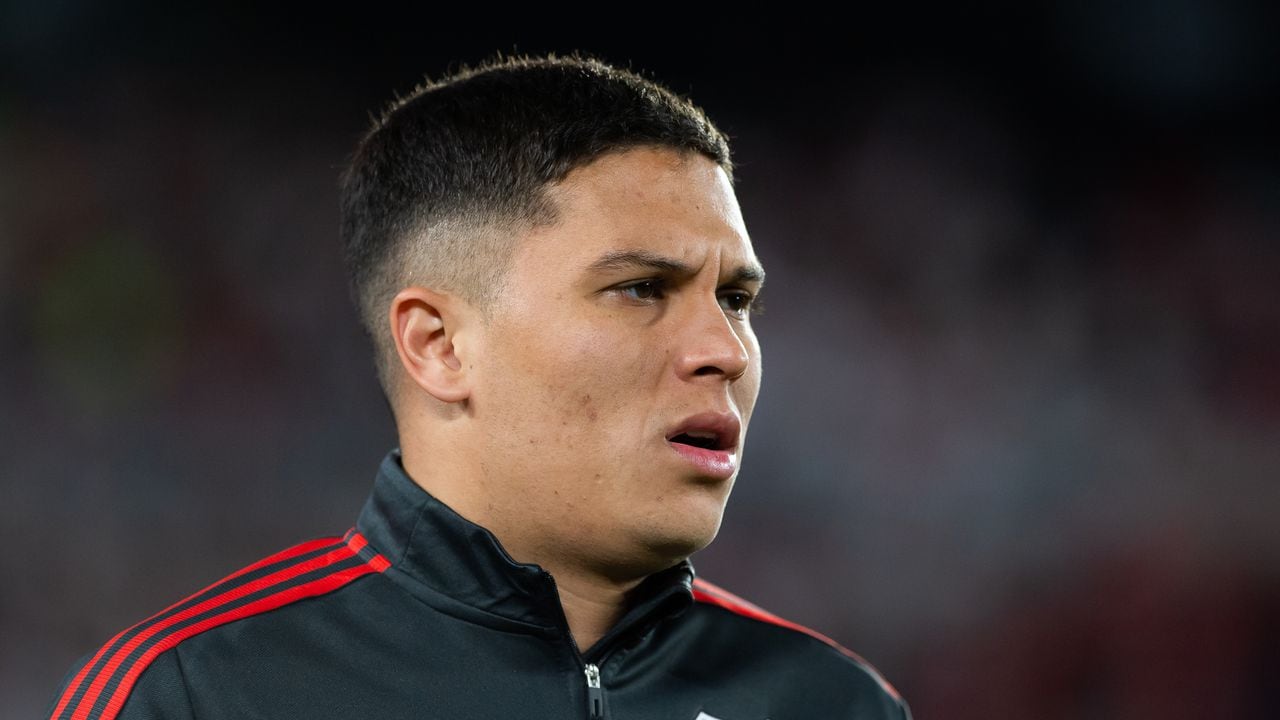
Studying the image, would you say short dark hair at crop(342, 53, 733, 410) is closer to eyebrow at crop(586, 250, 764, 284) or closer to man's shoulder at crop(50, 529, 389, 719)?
eyebrow at crop(586, 250, 764, 284)

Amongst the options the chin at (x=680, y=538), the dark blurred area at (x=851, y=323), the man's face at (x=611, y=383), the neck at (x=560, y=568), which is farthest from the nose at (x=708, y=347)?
the dark blurred area at (x=851, y=323)

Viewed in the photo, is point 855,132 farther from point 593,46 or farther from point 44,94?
point 44,94


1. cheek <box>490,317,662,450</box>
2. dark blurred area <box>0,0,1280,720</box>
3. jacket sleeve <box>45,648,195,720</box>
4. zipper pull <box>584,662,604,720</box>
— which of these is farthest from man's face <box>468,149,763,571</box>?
dark blurred area <box>0,0,1280,720</box>

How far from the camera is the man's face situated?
55.8 inches

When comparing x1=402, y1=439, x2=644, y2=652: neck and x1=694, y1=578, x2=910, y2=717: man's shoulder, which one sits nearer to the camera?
x1=402, y1=439, x2=644, y2=652: neck

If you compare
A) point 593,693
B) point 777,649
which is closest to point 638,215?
point 593,693

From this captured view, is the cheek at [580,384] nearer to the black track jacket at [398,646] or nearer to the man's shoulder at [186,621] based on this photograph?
the black track jacket at [398,646]

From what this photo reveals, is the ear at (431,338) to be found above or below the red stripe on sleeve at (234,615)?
above

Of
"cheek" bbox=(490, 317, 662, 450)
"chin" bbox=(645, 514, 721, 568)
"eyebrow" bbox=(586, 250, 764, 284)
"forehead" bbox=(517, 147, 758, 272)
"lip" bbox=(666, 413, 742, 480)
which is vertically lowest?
"chin" bbox=(645, 514, 721, 568)

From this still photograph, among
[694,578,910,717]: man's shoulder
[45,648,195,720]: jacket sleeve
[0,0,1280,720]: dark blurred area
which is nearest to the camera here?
[45,648,195,720]: jacket sleeve

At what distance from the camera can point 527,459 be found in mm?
1443

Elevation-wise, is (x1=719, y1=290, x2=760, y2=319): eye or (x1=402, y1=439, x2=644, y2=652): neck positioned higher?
(x1=719, y1=290, x2=760, y2=319): eye

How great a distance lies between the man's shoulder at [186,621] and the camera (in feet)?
4.32

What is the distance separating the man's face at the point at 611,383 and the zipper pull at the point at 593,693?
0.13 m
